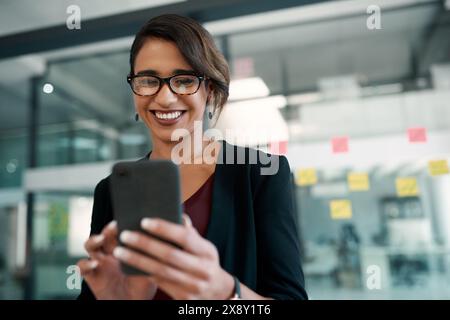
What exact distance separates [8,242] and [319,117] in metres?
2.86

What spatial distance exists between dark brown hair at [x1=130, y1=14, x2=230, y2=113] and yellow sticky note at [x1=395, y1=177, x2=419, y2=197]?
8.23 feet

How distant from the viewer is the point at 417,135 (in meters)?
2.44

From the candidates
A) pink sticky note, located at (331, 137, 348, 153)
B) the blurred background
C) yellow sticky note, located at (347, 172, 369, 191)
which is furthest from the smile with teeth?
yellow sticky note, located at (347, 172, 369, 191)

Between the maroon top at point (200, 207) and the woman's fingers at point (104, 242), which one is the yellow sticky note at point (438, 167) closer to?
the maroon top at point (200, 207)

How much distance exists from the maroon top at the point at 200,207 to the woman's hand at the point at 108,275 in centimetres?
10

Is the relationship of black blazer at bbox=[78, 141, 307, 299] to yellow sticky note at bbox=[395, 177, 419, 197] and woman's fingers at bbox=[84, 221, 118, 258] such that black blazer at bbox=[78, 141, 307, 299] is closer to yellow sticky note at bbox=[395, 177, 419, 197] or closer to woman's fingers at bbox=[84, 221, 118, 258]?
woman's fingers at bbox=[84, 221, 118, 258]

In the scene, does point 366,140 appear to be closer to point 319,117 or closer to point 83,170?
point 319,117

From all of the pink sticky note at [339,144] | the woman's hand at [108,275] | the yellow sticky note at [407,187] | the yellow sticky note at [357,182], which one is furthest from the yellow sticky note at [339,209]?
the woman's hand at [108,275]

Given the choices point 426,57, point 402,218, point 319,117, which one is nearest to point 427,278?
point 402,218

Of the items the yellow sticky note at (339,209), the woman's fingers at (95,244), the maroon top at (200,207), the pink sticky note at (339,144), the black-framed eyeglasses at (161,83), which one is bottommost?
the yellow sticky note at (339,209)

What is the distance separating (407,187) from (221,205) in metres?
2.59

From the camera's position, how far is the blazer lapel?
50 centimetres

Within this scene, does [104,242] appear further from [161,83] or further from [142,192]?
[161,83]

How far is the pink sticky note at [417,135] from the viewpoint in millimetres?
2402
